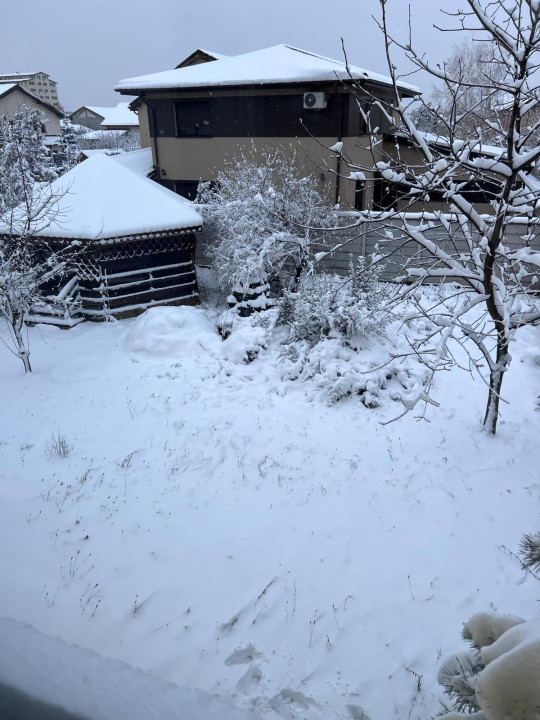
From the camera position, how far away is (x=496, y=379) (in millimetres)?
6383

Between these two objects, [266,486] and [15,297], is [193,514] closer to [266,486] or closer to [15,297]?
[266,486]

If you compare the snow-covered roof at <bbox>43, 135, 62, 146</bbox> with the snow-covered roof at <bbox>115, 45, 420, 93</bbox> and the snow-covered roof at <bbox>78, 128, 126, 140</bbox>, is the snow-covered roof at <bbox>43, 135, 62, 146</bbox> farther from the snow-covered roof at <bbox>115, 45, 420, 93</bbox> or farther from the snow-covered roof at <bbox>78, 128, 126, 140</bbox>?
the snow-covered roof at <bbox>115, 45, 420, 93</bbox>

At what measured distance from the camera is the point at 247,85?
53.5ft

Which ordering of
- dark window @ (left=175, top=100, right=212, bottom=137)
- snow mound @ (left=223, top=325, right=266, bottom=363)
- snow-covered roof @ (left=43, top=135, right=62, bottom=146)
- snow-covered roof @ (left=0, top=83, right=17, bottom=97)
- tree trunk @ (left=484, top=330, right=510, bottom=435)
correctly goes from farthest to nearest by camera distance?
1. snow-covered roof @ (left=43, top=135, right=62, bottom=146)
2. snow-covered roof @ (left=0, top=83, right=17, bottom=97)
3. dark window @ (left=175, top=100, right=212, bottom=137)
4. snow mound @ (left=223, top=325, right=266, bottom=363)
5. tree trunk @ (left=484, top=330, right=510, bottom=435)

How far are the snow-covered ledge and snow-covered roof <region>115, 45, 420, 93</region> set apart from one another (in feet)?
54.3

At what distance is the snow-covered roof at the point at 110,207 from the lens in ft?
39.1

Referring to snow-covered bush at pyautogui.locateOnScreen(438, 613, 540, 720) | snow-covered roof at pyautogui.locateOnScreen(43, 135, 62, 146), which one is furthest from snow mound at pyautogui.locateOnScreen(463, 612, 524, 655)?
snow-covered roof at pyautogui.locateOnScreen(43, 135, 62, 146)

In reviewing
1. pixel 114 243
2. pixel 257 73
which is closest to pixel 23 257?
pixel 114 243

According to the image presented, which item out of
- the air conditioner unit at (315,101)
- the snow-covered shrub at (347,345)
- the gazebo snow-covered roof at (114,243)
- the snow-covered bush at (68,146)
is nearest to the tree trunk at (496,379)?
the snow-covered shrub at (347,345)

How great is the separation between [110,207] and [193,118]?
25.9 ft

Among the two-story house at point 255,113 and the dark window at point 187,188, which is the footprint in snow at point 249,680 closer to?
the two-story house at point 255,113

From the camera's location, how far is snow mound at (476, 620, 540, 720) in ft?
4.39

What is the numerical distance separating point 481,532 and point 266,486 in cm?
261

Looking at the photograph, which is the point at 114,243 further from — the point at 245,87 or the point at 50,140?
the point at 50,140
